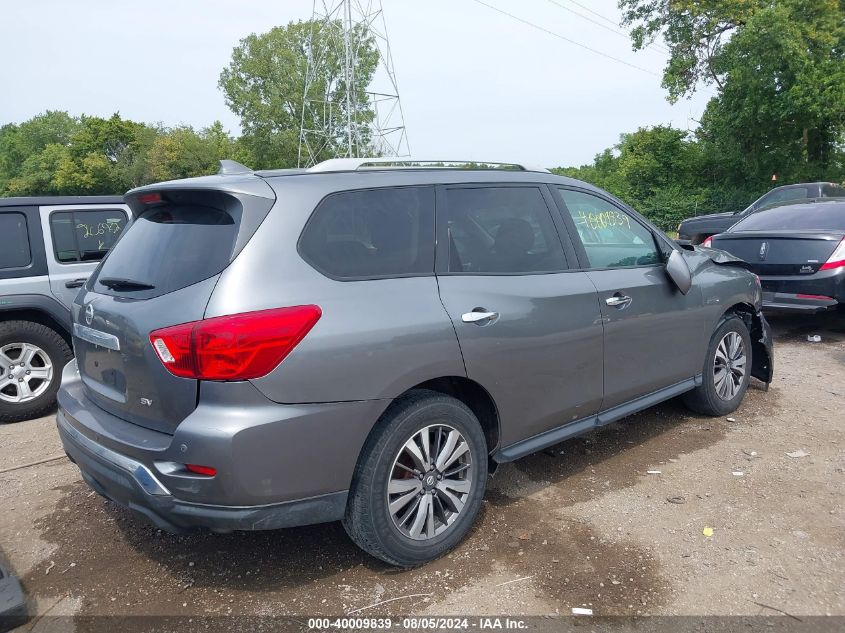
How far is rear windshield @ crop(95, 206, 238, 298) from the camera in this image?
2.70m

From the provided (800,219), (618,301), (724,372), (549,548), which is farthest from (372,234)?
(800,219)

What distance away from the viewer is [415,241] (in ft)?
10.2

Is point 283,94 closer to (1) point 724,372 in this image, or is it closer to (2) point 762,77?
(2) point 762,77

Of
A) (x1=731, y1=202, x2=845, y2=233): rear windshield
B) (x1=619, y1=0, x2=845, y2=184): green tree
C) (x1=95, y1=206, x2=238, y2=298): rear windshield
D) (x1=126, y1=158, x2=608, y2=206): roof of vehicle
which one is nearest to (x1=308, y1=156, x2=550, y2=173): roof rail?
(x1=126, y1=158, x2=608, y2=206): roof of vehicle

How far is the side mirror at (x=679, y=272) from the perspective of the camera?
13.6 feet

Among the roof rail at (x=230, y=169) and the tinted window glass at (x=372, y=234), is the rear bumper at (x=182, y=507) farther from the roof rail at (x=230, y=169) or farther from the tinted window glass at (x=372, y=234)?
the roof rail at (x=230, y=169)

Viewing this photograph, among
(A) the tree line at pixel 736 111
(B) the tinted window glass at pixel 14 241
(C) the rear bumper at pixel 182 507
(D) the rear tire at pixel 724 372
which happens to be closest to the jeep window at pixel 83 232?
(B) the tinted window glass at pixel 14 241

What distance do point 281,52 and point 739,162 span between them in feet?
127

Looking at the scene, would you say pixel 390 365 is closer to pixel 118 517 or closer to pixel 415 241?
pixel 415 241

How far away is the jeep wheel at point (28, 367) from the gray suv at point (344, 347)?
228 centimetres

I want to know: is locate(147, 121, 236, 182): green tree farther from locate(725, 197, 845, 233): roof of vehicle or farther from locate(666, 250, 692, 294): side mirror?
locate(666, 250, 692, 294): side mirror

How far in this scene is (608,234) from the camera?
13.7 feet

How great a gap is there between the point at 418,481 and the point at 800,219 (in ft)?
22.4

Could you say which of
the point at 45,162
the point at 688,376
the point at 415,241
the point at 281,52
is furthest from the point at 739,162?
the point at 45,162
